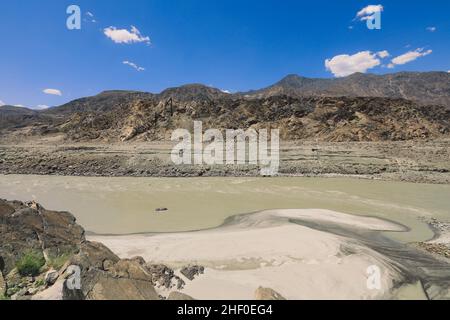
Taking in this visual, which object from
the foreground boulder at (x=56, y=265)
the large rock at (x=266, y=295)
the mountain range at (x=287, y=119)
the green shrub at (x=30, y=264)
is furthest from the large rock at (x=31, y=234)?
the mountain range at (x=287, y=119)

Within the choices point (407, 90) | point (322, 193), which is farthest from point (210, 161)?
point (407, 90)

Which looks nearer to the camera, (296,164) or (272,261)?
(272,261)

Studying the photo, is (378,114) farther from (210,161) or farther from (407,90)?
(407,90)

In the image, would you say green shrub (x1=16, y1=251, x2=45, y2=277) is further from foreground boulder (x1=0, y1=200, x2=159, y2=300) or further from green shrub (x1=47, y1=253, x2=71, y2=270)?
green shrub (x1=47, y1=253, x2=71, y2=270)

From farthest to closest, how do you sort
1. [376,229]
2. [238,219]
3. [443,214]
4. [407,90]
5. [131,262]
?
[407,90]
[443,214]
[238,219]
[376,229]
[131,262]

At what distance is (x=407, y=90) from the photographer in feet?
394

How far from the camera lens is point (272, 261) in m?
6.48

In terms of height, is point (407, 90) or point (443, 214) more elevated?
point (407, 90)

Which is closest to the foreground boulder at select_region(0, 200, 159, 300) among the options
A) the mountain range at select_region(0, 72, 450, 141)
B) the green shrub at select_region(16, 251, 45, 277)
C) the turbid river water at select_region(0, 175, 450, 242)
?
the green shrub at select_region(16, 251, 45, 277)

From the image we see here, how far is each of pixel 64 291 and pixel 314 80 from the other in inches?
6571

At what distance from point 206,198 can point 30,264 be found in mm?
10242

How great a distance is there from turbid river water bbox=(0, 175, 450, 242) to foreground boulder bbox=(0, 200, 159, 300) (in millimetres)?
3601

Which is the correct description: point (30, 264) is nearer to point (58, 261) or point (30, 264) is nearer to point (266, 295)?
point (58, 261)

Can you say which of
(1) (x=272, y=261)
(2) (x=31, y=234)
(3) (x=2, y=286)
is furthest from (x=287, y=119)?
(3) (x=2, y=286)
